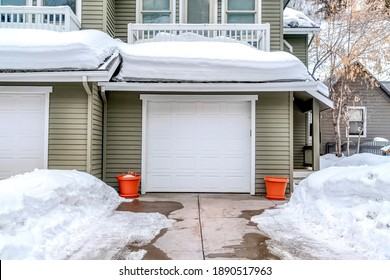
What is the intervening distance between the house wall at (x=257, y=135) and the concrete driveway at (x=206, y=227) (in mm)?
966

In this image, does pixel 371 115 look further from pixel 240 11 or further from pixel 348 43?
pixel 240 11

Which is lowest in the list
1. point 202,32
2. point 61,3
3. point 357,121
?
point 357,121

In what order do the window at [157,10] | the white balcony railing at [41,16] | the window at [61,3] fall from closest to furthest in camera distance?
1. the white balcony railing at [41,16]
2. the window at [61,3]
3. the window at [157,10]

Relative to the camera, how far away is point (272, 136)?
315 inches

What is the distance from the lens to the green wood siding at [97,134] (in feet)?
23.3

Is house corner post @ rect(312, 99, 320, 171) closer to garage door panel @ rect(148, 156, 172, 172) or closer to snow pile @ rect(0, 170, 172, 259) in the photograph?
garage door panel @ rect(148, 156, 172, 172)

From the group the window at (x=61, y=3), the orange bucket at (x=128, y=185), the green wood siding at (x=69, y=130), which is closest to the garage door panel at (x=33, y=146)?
the green wood siding at (x=69, y=130)

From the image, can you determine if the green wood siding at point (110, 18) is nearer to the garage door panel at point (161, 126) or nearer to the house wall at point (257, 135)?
the house wall at point (257, 135)

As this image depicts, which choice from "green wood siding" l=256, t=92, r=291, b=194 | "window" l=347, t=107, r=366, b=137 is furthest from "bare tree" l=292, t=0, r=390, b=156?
"green wood siding" l=256, t=92, r=291, b=194

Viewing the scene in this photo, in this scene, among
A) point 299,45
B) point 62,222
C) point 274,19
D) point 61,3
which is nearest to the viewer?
point 62,222

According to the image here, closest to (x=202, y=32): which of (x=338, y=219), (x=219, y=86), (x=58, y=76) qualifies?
(x=219, y=86)

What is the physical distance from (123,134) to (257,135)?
346cm

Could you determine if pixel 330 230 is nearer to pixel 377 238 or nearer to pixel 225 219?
pixel 377 238
